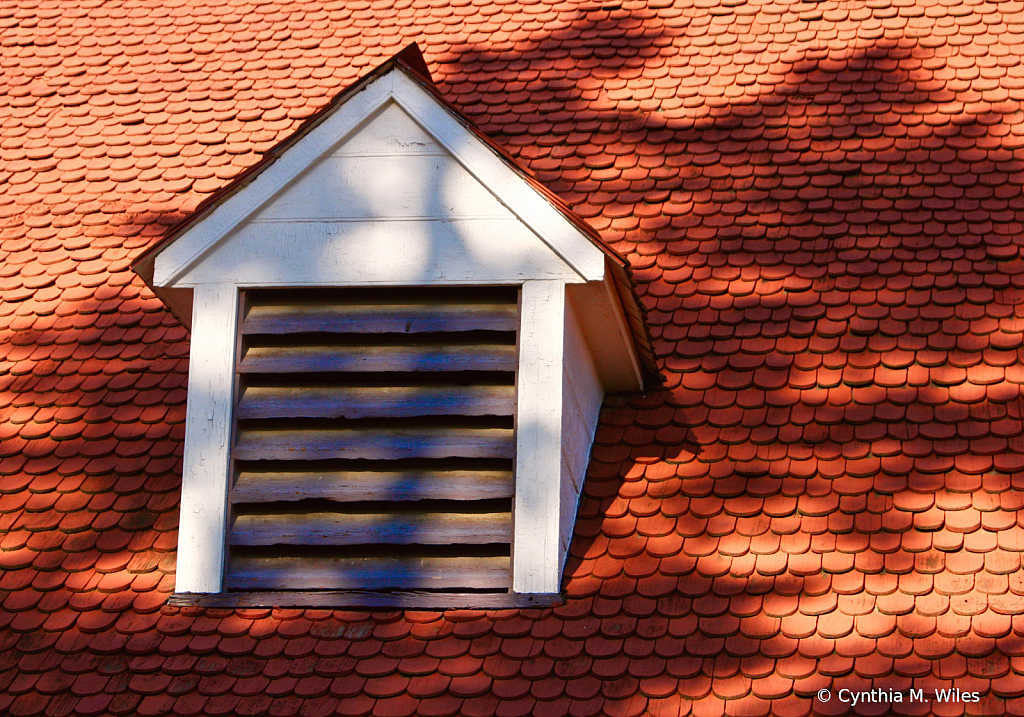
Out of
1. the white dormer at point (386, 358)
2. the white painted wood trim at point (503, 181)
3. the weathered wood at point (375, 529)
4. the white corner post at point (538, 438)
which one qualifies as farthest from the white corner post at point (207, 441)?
the white corner post at point (538, 438)

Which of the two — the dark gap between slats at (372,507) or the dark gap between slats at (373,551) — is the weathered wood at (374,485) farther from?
the dark gap between slats at (373,551)

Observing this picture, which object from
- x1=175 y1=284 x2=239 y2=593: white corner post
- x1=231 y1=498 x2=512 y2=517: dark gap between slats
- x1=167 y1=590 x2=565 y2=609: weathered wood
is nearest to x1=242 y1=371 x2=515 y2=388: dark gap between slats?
x1=175 y1=284 x2=239 y2=593: white corner post

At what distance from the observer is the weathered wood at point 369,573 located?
184 inches

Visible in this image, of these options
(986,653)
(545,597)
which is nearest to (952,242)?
(986,653)

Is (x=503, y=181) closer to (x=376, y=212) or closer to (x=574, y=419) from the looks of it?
(x=376, y=212)

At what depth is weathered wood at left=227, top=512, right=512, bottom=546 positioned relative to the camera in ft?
15.5

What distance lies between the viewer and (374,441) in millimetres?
4855

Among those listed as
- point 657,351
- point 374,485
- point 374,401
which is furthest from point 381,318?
point 657,351

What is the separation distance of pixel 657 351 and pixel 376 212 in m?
1.49

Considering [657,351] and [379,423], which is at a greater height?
[379,423]

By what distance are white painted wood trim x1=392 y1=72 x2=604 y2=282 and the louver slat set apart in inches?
36.2

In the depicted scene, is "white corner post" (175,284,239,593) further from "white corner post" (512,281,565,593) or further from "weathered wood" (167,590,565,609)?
"white corner post" (512,281,565,593)

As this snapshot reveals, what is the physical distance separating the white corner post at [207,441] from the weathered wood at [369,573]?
13 centimetres

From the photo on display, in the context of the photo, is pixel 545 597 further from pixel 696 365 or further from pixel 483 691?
pixel 696 365
